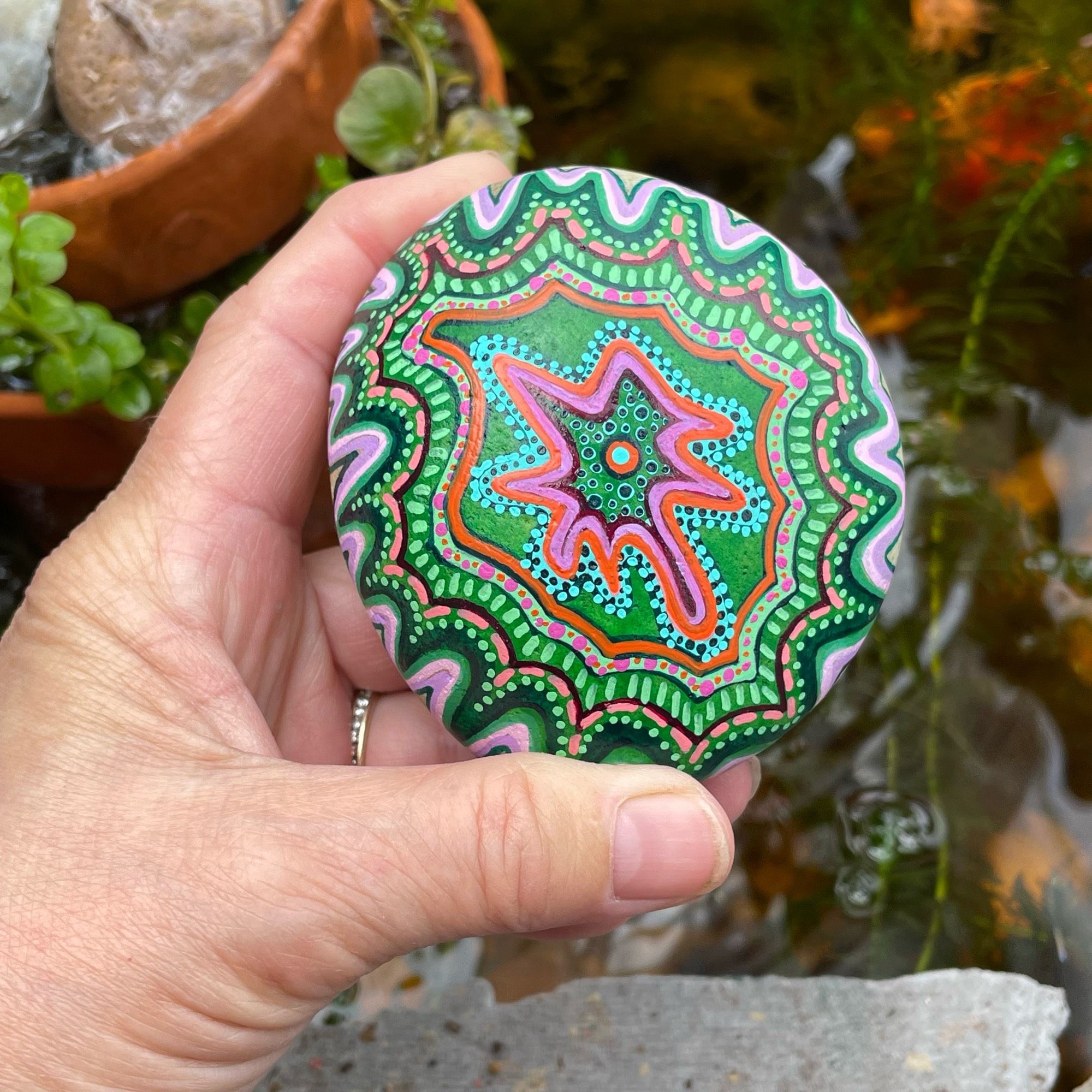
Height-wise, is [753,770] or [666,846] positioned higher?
[666,846]

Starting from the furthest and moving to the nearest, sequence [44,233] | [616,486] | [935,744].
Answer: [935,744], [44,233], [616,486]

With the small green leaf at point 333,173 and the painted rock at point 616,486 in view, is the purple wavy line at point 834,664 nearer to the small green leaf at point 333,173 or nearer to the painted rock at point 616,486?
the painted rock at point 616,486

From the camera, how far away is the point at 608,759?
35.8 inches

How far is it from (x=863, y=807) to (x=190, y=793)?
3.00 ft

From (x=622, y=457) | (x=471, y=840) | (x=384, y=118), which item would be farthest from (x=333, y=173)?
(x=471, y=840)

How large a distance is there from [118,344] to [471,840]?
706 mm

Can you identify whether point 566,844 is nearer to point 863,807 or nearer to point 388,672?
point 388,672

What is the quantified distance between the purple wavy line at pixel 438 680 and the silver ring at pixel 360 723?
0.36 metres

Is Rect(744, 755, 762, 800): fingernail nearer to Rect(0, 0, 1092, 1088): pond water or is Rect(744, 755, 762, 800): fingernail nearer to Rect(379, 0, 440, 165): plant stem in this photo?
Rect(0, 0, 1092, 1088): pond water

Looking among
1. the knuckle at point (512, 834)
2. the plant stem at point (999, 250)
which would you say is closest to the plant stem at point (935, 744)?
the plant stem at point (999, 250)

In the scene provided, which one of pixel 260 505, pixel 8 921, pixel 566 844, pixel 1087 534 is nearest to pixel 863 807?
pixel 1087 534

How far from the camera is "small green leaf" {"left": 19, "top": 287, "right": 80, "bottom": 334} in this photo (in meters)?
1.04

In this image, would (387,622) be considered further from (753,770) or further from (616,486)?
(753,770)

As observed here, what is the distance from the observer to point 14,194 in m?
0.98
